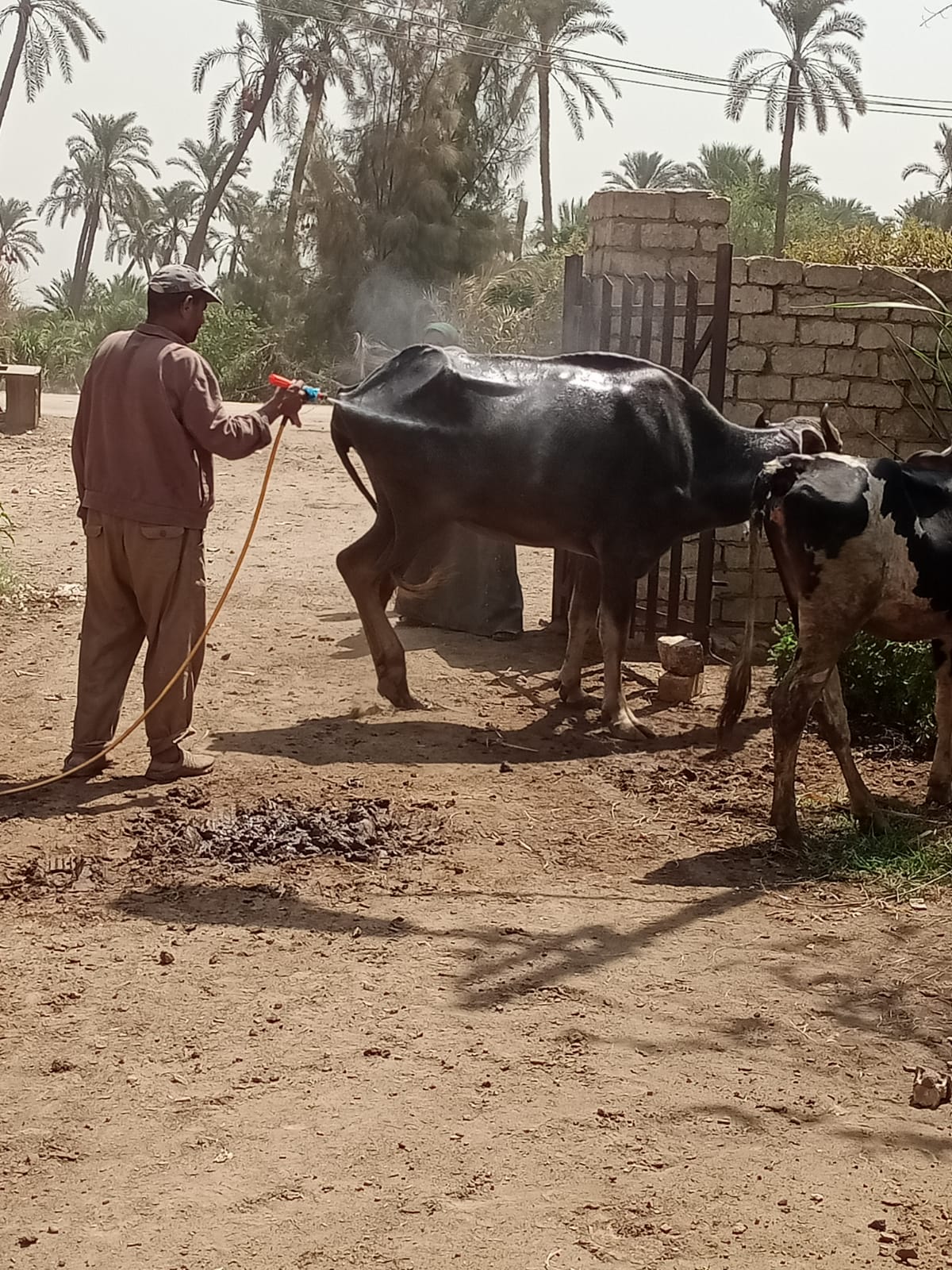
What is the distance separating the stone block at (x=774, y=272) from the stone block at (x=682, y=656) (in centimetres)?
294

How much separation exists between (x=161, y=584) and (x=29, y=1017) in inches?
95.5

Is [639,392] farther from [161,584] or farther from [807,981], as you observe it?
[807,981]

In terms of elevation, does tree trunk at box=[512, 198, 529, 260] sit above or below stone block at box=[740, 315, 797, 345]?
above

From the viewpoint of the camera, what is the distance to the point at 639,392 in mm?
7746

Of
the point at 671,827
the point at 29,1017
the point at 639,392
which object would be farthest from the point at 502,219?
the point at 29,1017

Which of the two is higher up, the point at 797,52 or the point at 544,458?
the point at 797,52

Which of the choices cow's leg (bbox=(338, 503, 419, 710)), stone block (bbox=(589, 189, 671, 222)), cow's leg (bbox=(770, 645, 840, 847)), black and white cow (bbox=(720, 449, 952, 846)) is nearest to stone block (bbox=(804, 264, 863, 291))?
stone block (bbox=(589, 189, 671, 222))

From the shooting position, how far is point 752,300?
996cm

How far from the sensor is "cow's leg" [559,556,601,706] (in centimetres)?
812

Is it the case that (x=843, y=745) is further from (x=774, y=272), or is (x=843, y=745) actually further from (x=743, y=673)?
(x=774, y=272)

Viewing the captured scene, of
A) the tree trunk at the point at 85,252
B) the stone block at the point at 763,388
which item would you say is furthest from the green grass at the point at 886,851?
the tree trunk at the point at 85,252

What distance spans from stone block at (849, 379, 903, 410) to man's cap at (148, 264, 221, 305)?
5285mm

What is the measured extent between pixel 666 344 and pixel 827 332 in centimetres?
160

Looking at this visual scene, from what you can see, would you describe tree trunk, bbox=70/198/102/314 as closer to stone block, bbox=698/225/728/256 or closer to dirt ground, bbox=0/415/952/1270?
stone block, bbox=698/225/728/256
